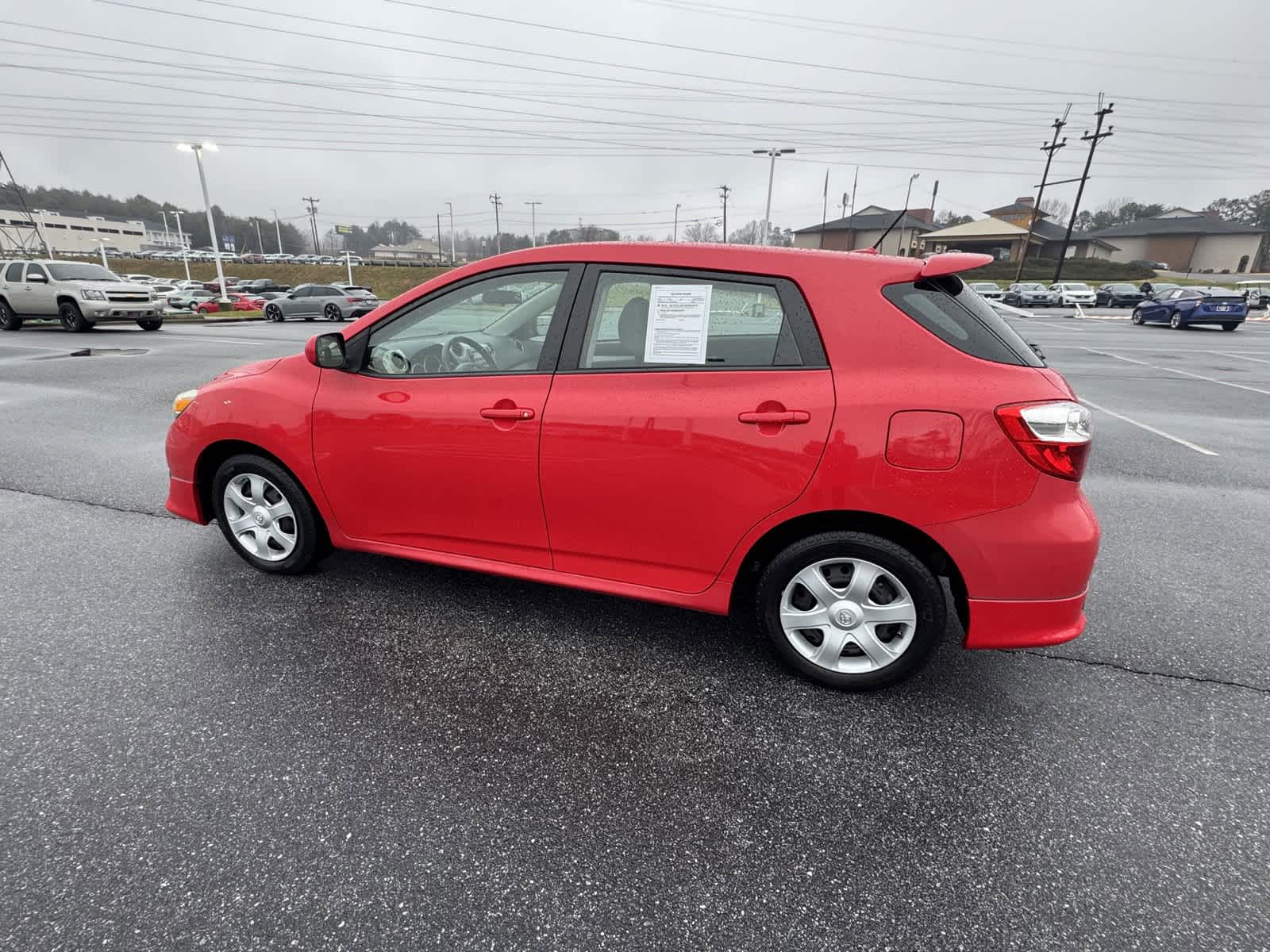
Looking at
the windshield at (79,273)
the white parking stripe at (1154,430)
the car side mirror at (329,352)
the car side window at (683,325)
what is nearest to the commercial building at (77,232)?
the windshield at (79,273)

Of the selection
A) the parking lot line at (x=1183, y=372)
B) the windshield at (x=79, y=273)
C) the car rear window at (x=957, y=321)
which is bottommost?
the parking lot line at (x=1183, y=372)

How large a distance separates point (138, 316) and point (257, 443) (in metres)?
17.2

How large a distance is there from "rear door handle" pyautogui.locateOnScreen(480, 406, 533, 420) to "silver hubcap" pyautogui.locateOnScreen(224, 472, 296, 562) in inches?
53.8

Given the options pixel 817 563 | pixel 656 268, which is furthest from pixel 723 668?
pixel 656 268

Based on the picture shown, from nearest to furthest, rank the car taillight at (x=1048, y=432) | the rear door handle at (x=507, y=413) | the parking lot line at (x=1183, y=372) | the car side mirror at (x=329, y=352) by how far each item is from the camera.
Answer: the car taillight at (x=1048, y=432)
the rear door handle at (x=507, y=413)
the car side mirror at (x=329, y=352)
the parking lot line at (x=1183, y=372)

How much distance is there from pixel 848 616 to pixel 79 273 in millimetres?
20307

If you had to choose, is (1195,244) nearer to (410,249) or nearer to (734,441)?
(734,441)

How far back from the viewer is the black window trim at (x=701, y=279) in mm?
2355

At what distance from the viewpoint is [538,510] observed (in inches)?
107

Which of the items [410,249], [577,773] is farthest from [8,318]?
[410,249]

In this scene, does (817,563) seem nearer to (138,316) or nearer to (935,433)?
(935,433)

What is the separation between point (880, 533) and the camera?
2406mm

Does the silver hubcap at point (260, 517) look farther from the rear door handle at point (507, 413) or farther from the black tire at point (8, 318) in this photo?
the black tire at point (8, 318)

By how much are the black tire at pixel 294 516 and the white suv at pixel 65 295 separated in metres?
16.5
